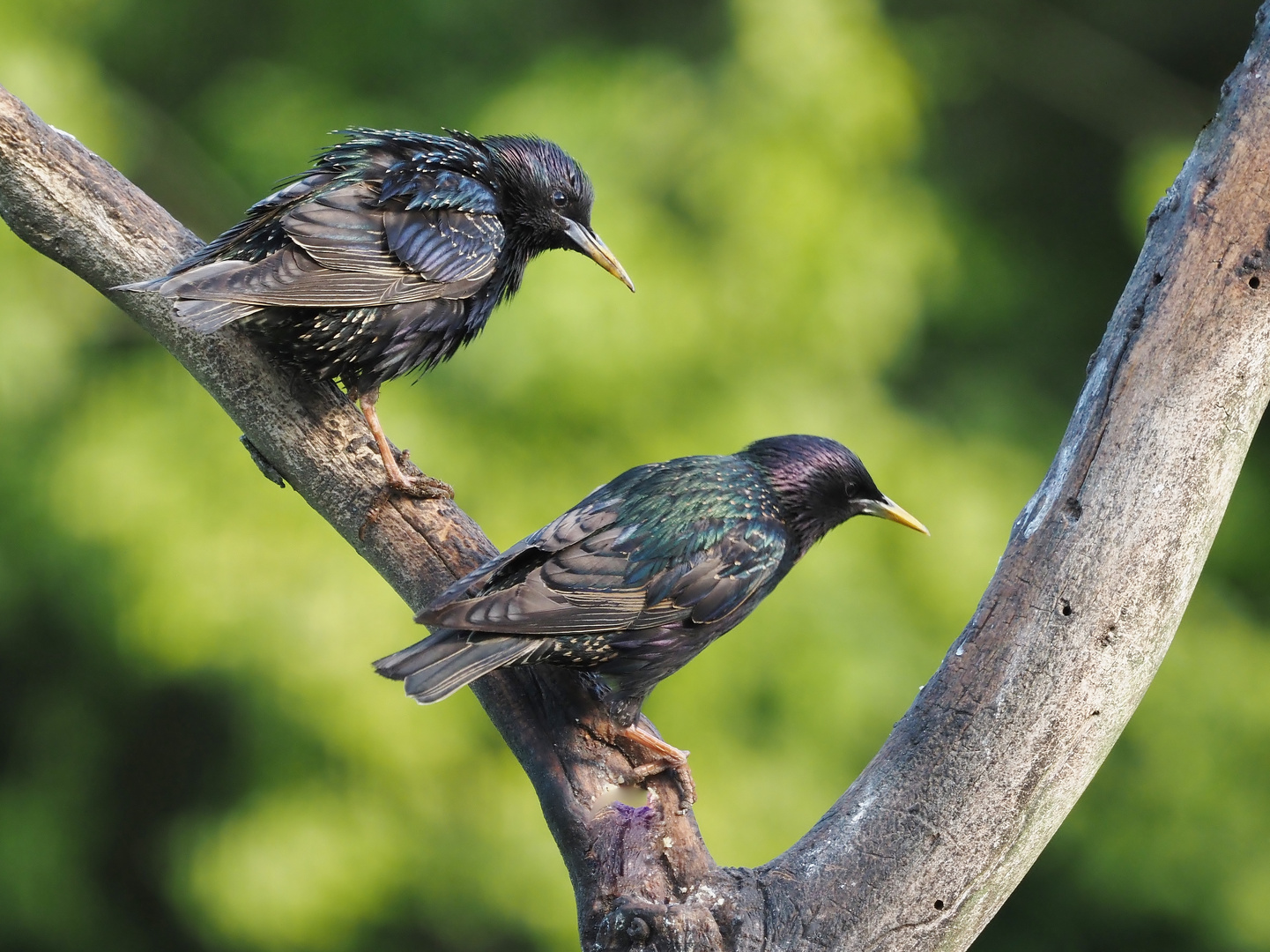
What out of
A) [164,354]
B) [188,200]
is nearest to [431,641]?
[164,354]

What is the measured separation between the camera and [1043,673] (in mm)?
2732

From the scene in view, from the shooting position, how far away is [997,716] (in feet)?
8.95

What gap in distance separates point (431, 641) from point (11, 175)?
1.54m

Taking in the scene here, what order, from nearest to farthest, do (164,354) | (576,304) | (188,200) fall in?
(576,304)
(164,354)
(188,200)

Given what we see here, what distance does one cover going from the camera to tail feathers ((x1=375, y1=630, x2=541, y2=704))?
8.75 feet

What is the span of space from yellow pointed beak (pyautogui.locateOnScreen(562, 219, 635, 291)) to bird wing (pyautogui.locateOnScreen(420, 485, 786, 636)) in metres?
1.16

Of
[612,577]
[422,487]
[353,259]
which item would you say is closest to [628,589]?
[612,577]

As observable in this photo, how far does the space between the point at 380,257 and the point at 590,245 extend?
2.71ft

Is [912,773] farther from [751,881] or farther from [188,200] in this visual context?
[188,200]

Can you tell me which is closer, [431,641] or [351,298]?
[431,641]

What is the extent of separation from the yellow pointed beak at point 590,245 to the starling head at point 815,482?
0.82 metres

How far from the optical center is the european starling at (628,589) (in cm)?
275

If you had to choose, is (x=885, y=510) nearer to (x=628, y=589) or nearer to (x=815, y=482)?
(x=815, y=482)

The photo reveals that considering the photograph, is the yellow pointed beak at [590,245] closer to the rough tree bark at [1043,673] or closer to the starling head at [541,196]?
the starling head at [541,196]
